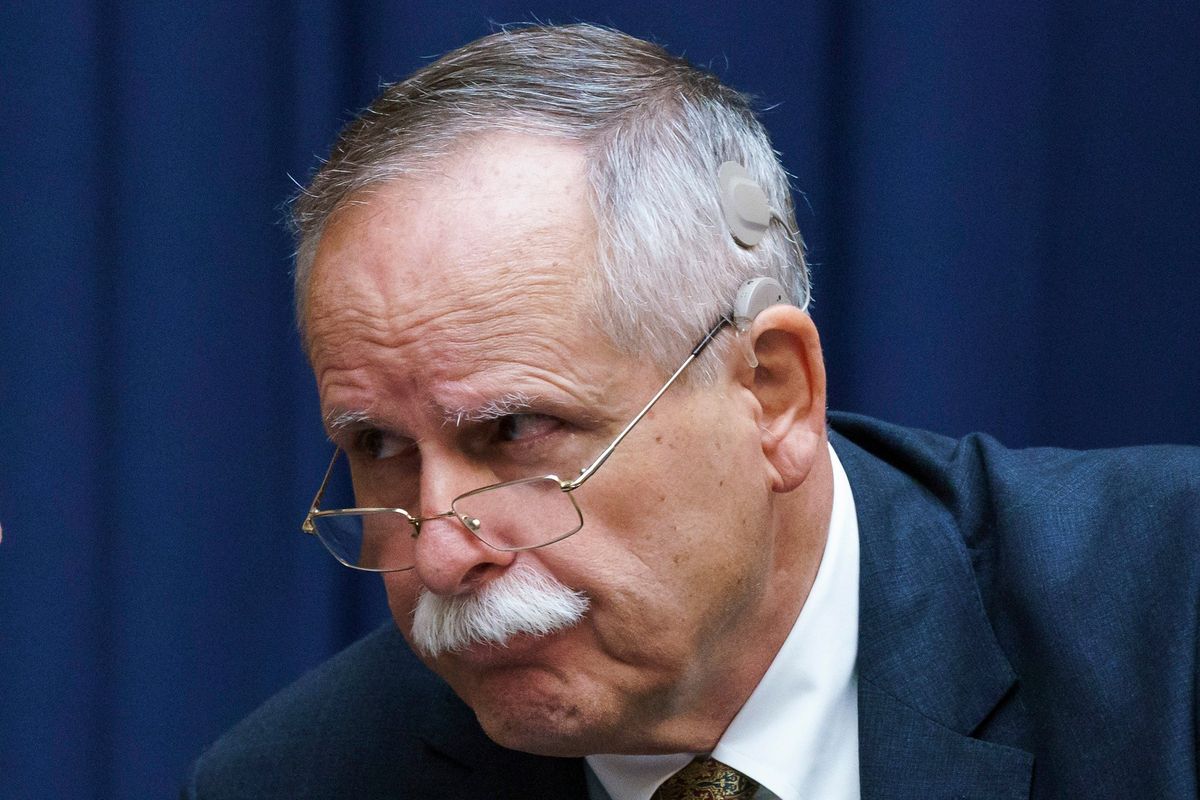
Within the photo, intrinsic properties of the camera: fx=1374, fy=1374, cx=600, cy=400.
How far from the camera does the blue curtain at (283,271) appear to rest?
193cm

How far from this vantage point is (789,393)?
134cm

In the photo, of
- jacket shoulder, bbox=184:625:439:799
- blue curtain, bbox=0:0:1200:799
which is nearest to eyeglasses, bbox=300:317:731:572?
jacket shoulder, bbox=184:625:439:799

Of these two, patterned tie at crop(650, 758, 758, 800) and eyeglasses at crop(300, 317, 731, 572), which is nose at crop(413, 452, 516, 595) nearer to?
eyeglasses at crop(300, 317, 731, 572)

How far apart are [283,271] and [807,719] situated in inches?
44.7

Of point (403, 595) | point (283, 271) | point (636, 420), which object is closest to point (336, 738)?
point (403, 595)

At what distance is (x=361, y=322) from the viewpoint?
1.23 meters

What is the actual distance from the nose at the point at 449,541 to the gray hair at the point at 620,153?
7.2 inches

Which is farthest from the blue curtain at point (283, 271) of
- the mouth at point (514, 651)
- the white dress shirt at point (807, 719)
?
the mouth at point (514, 651)

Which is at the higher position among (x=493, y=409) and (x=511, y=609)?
(x=493, y=409)

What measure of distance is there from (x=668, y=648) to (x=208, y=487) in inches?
43.8

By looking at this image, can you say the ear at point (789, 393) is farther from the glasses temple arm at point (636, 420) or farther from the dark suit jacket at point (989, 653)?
the dark suit jacket at point (989, 653)

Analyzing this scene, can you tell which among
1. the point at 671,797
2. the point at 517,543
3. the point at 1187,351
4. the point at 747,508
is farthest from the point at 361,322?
the point at 1187,351

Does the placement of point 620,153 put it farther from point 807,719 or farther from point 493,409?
→ point 807,719

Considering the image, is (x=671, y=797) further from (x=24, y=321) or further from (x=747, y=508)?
(x=24, y=321)
